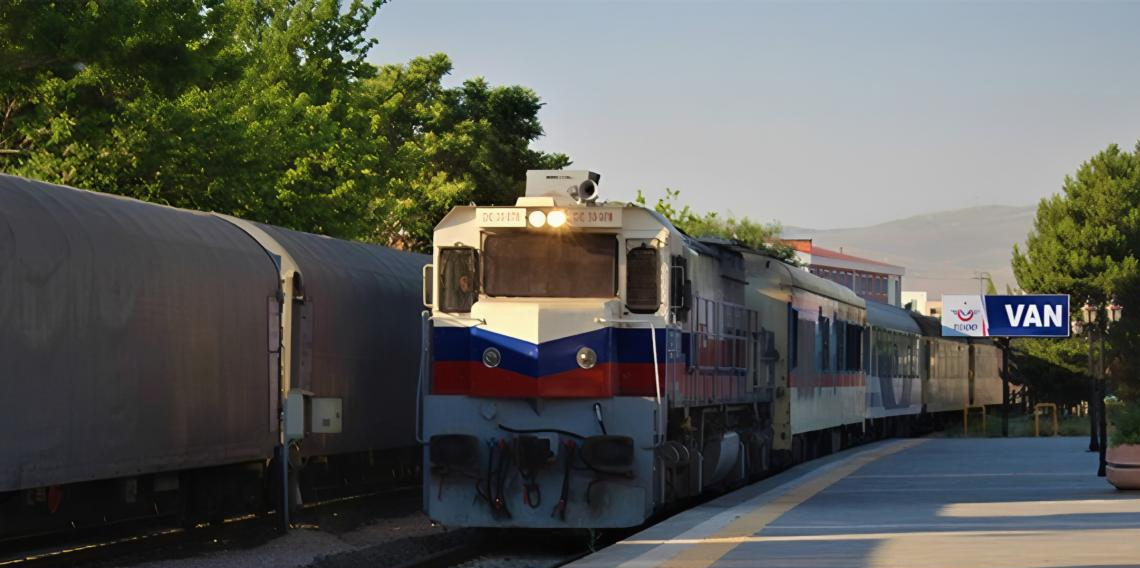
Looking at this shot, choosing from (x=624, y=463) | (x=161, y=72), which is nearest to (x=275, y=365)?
(x=624, y=463)

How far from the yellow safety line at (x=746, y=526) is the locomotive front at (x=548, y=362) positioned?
1.06 metres

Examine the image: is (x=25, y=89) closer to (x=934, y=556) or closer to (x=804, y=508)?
(x=804, y=508)

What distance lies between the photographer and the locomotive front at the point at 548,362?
1593 centimetres

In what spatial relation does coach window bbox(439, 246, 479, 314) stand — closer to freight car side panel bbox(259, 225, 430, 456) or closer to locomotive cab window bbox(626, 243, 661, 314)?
locomotive cab window bbox(626, 243, 661, 314)

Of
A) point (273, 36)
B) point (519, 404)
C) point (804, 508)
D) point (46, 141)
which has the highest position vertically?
point (273, 36)

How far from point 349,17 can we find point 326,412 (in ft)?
86.8

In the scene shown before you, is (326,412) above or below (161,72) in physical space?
below

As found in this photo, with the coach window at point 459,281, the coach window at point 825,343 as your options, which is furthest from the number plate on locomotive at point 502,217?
the coach window at point 825,343

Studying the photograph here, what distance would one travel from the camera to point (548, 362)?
632 inches

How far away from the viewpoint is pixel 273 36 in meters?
42.3

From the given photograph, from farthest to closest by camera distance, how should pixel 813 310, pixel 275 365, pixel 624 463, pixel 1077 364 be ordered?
pixel 1077 364
pixel 813 310
pixel 275 365
pixel 624 463

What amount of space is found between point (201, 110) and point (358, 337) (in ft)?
28.4

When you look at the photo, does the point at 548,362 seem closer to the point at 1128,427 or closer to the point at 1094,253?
the point at 1128,427

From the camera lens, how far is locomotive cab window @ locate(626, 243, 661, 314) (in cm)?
1648
